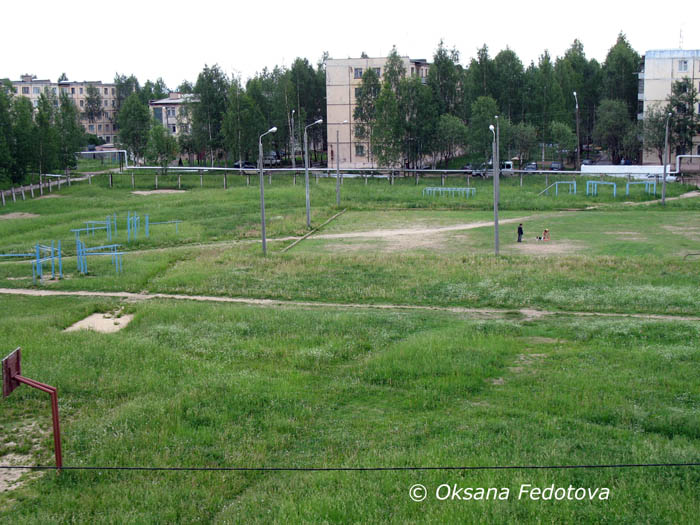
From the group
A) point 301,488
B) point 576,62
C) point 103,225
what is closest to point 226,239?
point 103,225

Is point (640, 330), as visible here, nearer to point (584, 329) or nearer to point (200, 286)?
point (584, 329)

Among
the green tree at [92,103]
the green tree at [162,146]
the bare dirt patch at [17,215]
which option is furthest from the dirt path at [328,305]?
the green tree at [92,103]

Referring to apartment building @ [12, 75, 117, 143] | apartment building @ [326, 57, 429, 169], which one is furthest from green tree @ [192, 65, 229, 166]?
apartment building @ [12, 75, 117, 143]

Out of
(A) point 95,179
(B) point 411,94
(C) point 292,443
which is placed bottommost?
(C) point 292,443

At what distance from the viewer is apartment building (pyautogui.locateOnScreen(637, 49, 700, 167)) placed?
3191 inches

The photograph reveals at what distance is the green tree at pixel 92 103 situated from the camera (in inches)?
5221

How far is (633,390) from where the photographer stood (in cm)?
1564

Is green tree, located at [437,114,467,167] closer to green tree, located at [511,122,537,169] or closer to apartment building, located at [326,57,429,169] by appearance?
green tree, located at [511,122,537,169]

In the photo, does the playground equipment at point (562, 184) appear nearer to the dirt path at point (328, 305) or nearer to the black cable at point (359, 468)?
the dirt path at point (328, 305)

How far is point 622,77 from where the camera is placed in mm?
90500

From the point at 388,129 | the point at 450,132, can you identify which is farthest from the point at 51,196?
the point at 450,132

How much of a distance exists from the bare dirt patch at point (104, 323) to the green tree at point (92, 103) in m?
119

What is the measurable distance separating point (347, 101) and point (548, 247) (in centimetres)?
5632

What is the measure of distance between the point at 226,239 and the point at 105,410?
3004 cm
